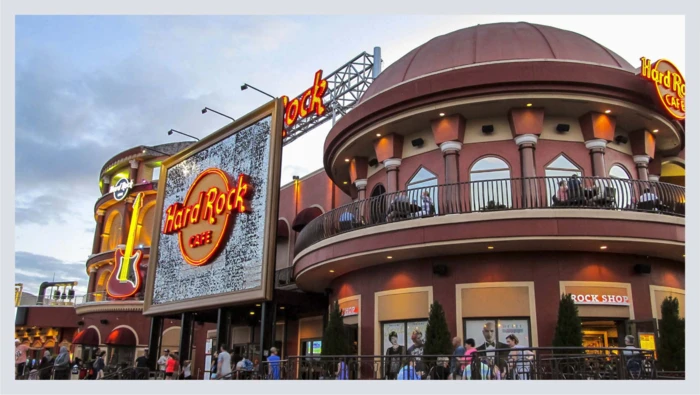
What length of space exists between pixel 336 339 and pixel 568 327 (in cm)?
638

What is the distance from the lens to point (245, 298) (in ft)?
63.8

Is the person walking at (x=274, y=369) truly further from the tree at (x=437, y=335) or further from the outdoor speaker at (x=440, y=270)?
the outdoor speaker at (x=440, y=270)

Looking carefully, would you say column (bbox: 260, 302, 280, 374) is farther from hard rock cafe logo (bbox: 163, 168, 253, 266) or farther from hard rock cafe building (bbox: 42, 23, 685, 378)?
hard rock cafe logo (bbox: 163, 168, 253, 266)

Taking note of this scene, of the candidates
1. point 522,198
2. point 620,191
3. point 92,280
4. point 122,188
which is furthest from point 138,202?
point 620,191

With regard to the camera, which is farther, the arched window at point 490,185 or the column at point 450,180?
the column at point 450,180

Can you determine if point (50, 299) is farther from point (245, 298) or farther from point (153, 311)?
point (245, 298)

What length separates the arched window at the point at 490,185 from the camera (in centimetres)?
1539

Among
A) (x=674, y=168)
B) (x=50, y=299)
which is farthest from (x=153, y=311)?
(x=50, y=299)

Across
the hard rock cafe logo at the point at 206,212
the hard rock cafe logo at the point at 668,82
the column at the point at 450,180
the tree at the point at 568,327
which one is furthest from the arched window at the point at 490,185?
the hard rock cafe logo at the point at 206,212

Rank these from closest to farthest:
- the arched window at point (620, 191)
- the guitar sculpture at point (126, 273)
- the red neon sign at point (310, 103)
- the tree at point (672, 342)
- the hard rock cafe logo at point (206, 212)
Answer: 1. the tree at point (672, 342)
2. the arched window at point (620, 191)
3. the hard rock cafe logo at point (206, 212)
4. the red neon sign at point (310, 103)
5. the guitar sculpture at point (126, 273)

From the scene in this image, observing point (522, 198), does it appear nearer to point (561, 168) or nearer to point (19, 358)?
point (561, 168)

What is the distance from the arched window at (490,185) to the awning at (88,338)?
1255 inches

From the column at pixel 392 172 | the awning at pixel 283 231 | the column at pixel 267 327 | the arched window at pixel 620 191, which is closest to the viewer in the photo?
the arched window at pixel 620 191

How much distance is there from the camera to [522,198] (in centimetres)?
1490
